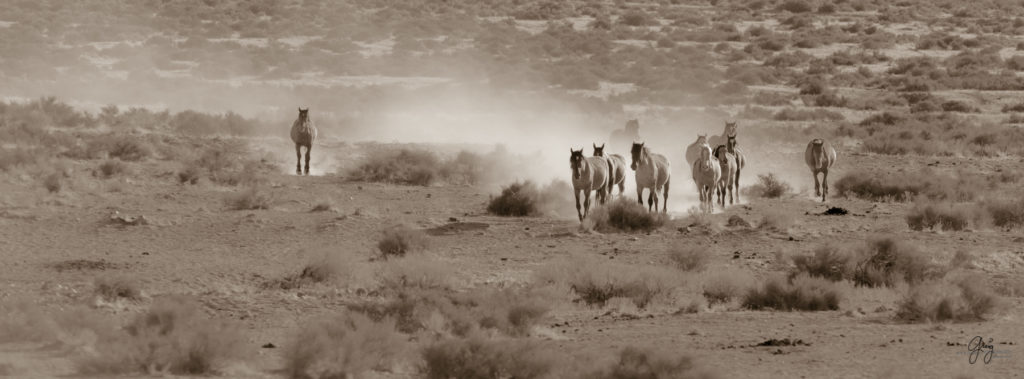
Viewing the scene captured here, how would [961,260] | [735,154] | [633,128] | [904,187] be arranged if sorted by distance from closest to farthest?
[961,260]
[735,154]
[904,187]
[633,128]

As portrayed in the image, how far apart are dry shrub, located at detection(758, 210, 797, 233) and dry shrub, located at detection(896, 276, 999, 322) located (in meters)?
6.48

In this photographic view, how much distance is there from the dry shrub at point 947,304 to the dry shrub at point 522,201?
9065 millimetres

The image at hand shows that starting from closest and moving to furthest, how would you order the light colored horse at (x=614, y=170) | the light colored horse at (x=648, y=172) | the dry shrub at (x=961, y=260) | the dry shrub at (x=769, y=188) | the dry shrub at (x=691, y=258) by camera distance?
1. the dry shrub at (x=691, y=258)
2. the dry shrub at (x=961, y=260)
3. the light colored horse at (x=648, y=172)
4. the light colored horse at (x=614, y=170)
5. the dry shrub at (x=769, y=188)

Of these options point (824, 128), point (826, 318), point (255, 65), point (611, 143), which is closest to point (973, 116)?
point (824, 128)

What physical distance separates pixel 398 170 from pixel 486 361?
17.0 m

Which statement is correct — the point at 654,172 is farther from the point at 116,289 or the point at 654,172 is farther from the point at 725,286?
the point at 116,289

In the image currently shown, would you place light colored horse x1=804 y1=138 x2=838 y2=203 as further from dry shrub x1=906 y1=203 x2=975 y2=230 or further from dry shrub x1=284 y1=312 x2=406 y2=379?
dry shrub x1=284 y1=312 x2=406 y2=379

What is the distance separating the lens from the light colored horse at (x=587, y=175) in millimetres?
23984

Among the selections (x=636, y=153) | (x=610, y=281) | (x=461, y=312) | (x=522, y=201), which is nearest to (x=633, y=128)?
(x=522, y=201)

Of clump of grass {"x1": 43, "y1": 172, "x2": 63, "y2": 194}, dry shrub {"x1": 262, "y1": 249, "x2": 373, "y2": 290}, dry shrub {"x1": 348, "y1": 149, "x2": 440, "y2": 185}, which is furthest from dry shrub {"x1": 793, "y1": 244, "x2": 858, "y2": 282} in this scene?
clump of grass {"x1": 43, "y1": 172, "x2": 63, "y2": 194}

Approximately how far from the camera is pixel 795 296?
18.0m

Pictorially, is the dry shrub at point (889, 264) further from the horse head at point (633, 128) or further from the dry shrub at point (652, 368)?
the horse head at point (633, 128)

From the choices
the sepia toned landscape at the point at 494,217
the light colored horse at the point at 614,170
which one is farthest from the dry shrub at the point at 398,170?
the light colored horse at the point at 614,170

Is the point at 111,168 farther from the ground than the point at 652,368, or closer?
farther from the ground
